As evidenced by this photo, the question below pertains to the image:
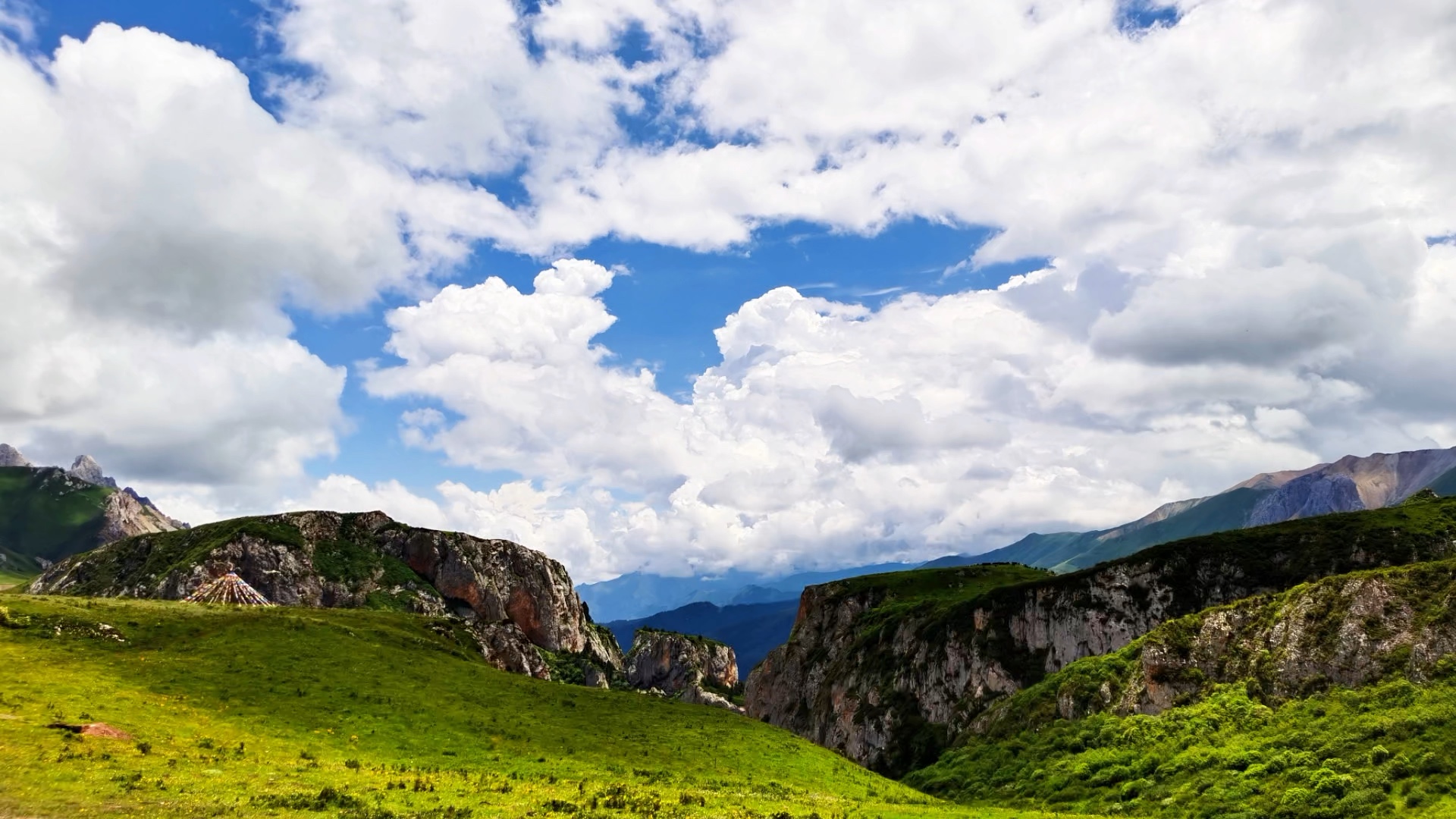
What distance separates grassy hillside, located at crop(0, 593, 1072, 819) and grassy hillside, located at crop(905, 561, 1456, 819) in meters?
17.4

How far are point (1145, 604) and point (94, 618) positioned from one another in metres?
141

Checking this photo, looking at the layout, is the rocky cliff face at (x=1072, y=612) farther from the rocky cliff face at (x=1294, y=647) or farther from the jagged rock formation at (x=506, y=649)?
the jagged rock formation at (x=506, y=649)

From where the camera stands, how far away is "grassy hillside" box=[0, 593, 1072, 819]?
34062 mm

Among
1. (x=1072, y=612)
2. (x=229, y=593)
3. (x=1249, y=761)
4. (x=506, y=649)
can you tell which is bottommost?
(x=1249, y=761)

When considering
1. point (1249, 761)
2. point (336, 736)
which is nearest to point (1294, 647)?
point (1249, 761)

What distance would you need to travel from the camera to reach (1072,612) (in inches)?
5246

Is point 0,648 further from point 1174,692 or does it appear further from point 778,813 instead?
point 1174,692

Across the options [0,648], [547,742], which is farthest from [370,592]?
[547,742]

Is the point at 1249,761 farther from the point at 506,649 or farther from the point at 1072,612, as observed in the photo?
the point at 506,649

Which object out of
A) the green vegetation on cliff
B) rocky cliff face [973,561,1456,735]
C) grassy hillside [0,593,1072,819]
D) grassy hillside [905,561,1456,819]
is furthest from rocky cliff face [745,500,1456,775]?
grassy hillside [0,593,1072,819]

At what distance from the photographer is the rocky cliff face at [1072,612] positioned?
117312mm

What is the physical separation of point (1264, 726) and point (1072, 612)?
77.7m

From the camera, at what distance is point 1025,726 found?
88.2m

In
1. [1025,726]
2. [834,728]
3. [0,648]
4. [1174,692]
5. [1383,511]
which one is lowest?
[834,728]
